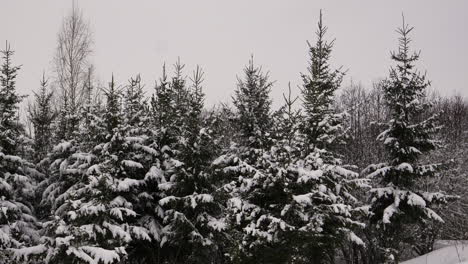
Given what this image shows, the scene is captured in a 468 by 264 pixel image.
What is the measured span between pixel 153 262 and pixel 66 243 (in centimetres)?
748

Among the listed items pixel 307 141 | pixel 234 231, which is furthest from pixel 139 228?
pixel 307 141

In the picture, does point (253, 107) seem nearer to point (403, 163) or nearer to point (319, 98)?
point (319, 98)

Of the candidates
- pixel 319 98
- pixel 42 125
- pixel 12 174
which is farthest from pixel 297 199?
pixel 42 125

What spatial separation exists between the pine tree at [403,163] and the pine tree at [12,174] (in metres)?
14.5

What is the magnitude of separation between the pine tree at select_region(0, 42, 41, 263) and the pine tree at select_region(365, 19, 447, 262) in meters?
14.5

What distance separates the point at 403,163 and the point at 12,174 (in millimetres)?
16275

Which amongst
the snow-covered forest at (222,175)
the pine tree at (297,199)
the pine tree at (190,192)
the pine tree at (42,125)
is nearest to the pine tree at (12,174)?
the snow-covered forest at (222,175)

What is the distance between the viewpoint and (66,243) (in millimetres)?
9805

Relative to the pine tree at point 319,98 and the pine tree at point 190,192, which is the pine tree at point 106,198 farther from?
the pine tree at point 319,98

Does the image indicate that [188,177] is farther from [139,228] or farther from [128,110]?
[128,110]

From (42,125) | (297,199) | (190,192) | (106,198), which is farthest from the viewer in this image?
(42,125)

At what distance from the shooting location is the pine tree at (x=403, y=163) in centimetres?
1574

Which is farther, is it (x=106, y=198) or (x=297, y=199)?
(x=106, y=198)

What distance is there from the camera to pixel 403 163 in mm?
15875
